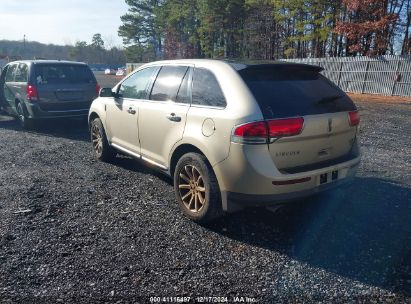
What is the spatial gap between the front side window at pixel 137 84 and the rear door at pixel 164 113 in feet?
0.70

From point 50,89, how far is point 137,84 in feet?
14.4

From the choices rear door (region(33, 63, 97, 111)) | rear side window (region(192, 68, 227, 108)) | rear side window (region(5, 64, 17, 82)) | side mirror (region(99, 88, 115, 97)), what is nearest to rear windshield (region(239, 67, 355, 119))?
rear side window (region(192, 68, 227, 108))

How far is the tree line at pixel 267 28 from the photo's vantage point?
81.1 feet

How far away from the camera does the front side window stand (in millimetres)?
4832

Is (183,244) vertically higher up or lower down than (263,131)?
lower down

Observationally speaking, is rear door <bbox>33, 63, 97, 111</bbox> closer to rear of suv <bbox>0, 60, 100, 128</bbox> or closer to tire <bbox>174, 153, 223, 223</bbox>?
rear of suv <bbox>0, 60, 100, 128</bbox>

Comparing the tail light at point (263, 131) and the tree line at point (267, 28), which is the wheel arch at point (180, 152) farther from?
the tree line at point (267, 28)

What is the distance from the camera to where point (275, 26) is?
36.6 m

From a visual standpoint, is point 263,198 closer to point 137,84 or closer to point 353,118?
point 353,118

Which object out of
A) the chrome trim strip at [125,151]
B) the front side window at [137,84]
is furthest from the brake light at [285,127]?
the chrome trim strip at [125,151]

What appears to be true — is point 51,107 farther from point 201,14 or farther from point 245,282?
point 201,14

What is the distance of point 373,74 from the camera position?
2081cm

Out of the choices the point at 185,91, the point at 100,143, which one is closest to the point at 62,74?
the point at 100,143

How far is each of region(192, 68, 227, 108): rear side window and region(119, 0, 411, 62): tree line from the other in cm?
2387
